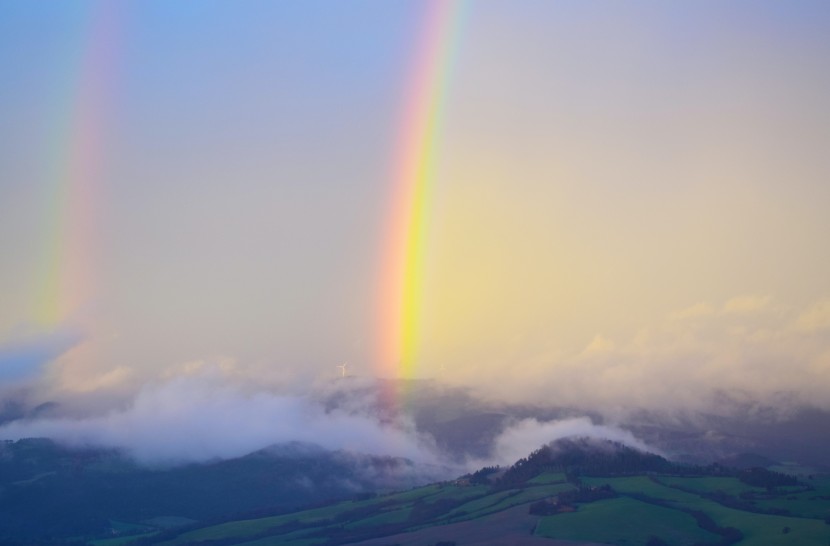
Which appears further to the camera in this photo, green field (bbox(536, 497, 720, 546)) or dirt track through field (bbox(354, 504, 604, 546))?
dirt track through field (bbox(354, 504, 604, 546))

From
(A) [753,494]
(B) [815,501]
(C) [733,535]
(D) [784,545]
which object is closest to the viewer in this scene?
(D) [784,545]

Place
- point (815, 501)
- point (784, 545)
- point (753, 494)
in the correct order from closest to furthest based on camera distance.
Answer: point (784, 545)
point (815, 501)
point (753, 494)

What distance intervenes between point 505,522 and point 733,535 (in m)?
46.1

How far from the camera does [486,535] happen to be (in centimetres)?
17938

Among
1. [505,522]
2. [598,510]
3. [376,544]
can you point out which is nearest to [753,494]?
[598,510]

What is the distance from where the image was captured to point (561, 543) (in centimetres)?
16325

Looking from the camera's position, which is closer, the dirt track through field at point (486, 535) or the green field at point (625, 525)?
the green field at point (625, 525)

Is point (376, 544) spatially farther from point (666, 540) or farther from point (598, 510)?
point (666, 540)

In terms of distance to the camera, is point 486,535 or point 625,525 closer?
point 625,525

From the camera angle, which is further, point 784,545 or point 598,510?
point 598,510

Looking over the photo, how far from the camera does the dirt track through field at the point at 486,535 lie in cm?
16738

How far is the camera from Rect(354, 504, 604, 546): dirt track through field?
549 ft

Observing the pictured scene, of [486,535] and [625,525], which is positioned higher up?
[486,535]

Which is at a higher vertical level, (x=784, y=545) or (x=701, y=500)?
(x=701, y=500)
